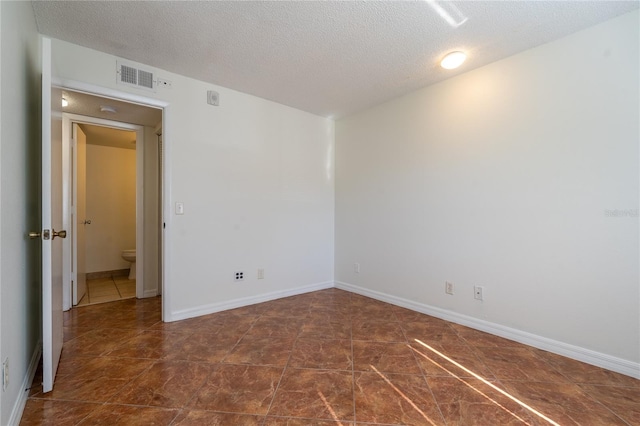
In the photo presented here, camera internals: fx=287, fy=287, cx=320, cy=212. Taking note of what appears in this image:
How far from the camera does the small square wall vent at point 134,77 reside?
2498mm

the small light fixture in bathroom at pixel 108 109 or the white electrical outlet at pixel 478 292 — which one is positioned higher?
the small light fixture in bathroom at pixel 108 109

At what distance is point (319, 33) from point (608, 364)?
3.07 meters

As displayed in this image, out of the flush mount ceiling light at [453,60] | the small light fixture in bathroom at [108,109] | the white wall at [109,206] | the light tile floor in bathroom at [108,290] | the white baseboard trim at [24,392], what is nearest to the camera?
the white baseboard trim at [24,392]

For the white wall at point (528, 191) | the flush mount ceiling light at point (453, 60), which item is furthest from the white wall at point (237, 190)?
the flush mount ceiling light at point (453, 60)

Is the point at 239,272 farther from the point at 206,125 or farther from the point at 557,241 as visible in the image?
the point at 557,241

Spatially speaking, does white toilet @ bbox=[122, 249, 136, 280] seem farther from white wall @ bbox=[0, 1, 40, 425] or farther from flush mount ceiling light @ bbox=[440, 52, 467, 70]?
flush mount ceiling light @ bbox=[440, 52, 467, 70]

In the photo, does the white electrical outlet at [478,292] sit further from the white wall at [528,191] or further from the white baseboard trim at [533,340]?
the white baseboard trim at [533,340]

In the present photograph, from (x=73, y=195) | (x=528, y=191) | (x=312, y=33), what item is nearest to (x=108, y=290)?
(x=73, y=195)

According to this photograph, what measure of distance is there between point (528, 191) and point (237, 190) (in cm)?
277

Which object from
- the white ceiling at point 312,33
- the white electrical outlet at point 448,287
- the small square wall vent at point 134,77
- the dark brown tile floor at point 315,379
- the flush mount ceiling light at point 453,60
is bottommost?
the dark brown tile floor at point 315,379

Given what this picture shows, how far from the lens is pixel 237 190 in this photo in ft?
Answer: 10.6

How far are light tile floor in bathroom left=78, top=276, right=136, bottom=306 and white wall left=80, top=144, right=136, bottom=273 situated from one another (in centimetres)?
36

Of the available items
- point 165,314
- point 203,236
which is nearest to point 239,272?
point 203,236

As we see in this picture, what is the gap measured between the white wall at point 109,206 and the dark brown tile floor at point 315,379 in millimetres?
2479
